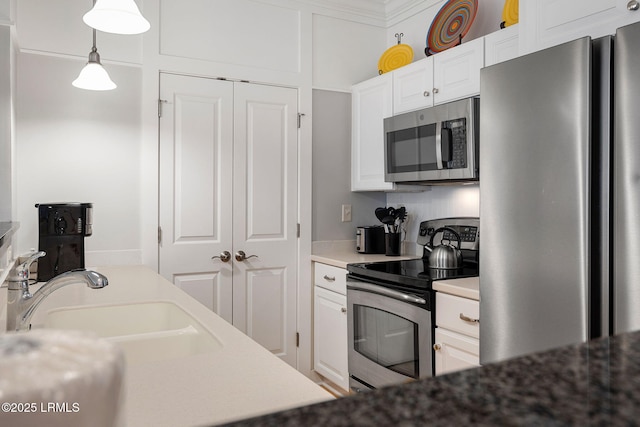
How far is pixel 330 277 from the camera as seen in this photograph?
10.5ft

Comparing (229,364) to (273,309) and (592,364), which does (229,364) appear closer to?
(592,364)

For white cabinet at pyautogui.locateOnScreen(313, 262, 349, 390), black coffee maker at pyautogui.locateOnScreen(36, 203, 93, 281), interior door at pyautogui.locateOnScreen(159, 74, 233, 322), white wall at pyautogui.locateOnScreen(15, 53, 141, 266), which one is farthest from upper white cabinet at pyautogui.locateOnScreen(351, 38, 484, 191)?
black coffee maker at pyautogui.locateOnScreen(36, 203, 93, 281)

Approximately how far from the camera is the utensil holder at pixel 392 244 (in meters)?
3.34

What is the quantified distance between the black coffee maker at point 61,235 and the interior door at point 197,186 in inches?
22.1

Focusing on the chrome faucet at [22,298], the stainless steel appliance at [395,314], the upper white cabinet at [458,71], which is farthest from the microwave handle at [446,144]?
the chrome faucet at [22,298]

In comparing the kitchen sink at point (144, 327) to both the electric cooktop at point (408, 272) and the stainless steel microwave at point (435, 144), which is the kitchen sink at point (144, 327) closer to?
the electric cooktop at point (408, 272)

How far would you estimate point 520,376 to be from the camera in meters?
0.27

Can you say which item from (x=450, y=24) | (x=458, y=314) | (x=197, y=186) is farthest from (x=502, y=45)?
(x=197, y=186)

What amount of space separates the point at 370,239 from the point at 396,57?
1.28 metres

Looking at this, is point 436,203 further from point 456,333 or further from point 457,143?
point 456,333

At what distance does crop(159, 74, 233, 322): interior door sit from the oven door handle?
0.88 meters

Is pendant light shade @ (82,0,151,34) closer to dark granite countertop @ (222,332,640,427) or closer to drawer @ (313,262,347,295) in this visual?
dark granite countertop @ (222,332,640,427)

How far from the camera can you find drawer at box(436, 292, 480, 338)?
2.09 metres

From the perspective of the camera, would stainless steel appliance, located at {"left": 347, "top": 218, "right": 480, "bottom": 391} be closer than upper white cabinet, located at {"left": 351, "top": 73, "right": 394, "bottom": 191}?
Yes
